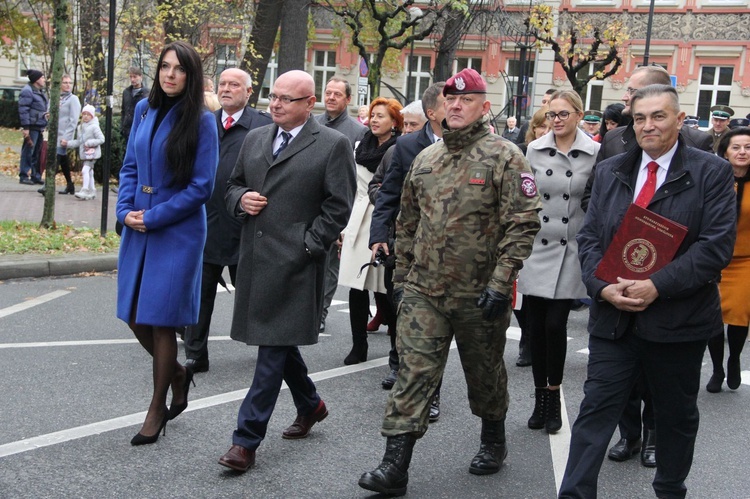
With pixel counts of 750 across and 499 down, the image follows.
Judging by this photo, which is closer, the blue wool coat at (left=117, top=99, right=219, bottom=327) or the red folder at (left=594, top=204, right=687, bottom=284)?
the red folder at (left=594, top=204, right=687, bottom=284)

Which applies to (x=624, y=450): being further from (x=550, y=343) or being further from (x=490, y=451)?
(x=490, y=451)

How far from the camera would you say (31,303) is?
8938 millimetres

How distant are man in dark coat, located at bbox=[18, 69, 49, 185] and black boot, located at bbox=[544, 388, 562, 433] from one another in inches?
594

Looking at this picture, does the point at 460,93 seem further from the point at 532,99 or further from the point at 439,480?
the point at 532,99

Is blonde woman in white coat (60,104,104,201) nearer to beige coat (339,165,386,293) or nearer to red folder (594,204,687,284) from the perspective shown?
beige coat (339,165,386,293)

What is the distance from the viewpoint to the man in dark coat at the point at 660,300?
4141mm

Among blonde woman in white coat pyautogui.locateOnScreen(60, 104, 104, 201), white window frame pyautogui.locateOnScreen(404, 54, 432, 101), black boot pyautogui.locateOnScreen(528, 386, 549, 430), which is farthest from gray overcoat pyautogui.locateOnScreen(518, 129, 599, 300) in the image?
white window frame pyautogui.locateOnScreen(404, 54, 432, 101)

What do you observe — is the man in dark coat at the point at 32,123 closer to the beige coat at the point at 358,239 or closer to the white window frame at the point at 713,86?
the beige coat at the point at 358,239

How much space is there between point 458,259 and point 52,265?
7074mm

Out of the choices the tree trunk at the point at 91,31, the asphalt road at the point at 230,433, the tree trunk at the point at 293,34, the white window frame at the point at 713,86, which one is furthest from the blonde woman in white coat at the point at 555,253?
the white window frame at the point at 713,86

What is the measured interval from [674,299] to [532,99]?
36130 millimetres

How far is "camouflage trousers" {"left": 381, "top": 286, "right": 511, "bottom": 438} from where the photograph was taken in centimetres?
456

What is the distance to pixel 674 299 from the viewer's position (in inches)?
165

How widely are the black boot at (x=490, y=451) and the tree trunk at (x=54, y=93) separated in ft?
28.0
